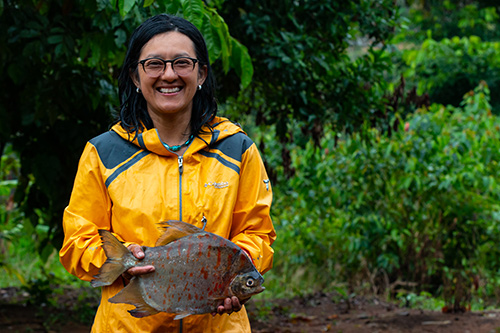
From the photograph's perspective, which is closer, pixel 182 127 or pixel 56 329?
pixel 182 127

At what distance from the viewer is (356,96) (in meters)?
5.00

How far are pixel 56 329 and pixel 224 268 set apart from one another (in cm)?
386

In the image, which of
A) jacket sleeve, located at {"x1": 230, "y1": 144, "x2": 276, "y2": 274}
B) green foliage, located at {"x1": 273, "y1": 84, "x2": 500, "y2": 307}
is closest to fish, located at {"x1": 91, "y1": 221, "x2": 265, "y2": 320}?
jacket sleeve, located at {"x1": 230, "y1": 144, "x2": 276, "y2": 274}

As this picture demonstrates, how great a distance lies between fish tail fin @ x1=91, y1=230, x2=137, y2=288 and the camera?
5.96ft

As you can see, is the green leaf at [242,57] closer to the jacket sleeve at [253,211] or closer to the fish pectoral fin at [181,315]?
the jacket sleeve at [253,211]

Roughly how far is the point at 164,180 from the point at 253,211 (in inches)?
13.0

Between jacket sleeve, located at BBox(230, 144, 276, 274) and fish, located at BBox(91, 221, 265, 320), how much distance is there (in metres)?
0.18

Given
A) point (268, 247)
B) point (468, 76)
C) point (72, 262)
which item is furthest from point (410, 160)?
point (468, 76)

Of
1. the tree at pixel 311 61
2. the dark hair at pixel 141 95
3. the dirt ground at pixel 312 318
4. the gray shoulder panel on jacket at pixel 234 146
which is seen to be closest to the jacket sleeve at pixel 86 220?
the dark hair at pixel 141 95

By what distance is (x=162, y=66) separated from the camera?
2.02m

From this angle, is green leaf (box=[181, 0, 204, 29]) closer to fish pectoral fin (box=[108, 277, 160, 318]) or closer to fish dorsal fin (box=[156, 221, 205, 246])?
fish dorsal fin (box=[156, 221, 205, 246])

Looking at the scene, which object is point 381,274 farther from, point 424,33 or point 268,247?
point 424,33

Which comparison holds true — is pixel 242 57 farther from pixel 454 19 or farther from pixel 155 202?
pixel 454 19

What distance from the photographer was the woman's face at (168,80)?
202 centimetres
